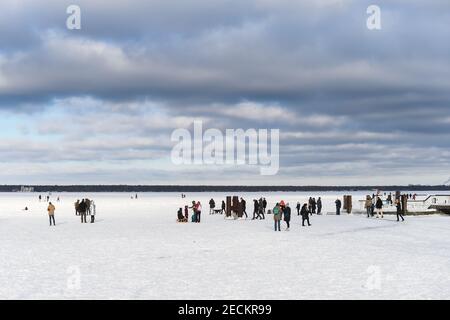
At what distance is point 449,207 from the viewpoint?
46.9 metres

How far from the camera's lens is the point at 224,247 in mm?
21750

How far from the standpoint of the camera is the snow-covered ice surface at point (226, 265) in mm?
12648

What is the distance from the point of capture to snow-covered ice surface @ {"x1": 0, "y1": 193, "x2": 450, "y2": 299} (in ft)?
41.5

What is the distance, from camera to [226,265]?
55.1 ft

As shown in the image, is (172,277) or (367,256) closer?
(172,277)

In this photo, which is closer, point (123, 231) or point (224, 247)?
point (224, 247)

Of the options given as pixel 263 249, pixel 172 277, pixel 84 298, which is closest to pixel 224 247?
pixel 263 249

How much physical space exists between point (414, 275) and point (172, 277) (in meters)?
6.87
